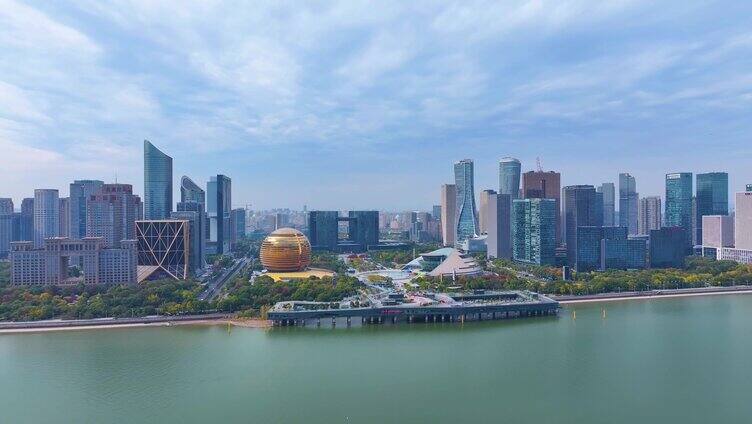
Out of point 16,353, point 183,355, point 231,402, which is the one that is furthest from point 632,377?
point 16,353

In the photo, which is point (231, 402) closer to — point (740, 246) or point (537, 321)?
point (537, 321)

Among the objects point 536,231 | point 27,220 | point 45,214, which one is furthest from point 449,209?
point 27,220

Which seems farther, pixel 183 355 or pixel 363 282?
pixel 363 282

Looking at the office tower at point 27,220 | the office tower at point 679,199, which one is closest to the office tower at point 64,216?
the office tower at point 27,220

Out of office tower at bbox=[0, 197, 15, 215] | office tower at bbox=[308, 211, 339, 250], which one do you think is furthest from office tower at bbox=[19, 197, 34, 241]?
office tower at bbox=[308, 211, 339, 250]

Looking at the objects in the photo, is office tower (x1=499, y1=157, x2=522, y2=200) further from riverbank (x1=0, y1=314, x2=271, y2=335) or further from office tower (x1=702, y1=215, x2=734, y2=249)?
riverbank (x1=0, y1=314, x2=271, y2=335)

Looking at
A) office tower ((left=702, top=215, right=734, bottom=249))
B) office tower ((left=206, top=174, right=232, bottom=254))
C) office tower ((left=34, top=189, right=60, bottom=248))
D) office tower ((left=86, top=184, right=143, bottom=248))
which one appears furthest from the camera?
office tower ((left=206, top=174, right=232, bottom=254))

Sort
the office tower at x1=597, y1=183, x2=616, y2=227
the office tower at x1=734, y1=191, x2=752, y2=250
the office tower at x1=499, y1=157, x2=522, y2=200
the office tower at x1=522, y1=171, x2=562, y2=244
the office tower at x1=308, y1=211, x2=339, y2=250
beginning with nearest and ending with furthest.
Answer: the office tower at x1=734, y1=191, x2=752, y2=250, the office tower at x1=522, y1=171, x2=562, y2=244, the office tower at x1=308, y1=211, x2=339, y2=250, the office tower at x1=499, y1=157, x2=522, y2=200, the office tower at x1=597, y1=183, x2=616, y2=227
